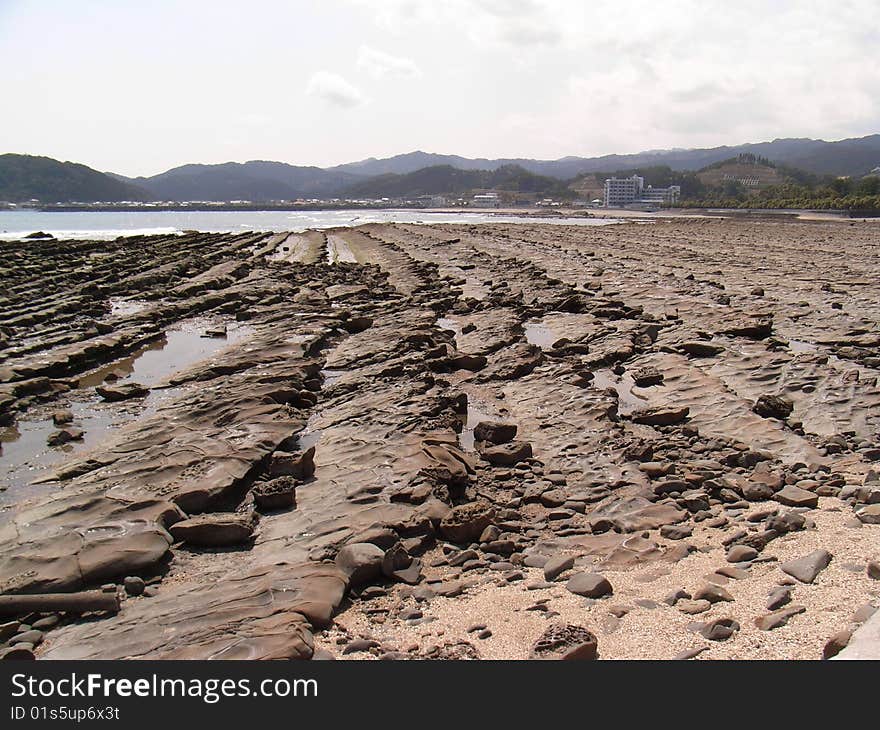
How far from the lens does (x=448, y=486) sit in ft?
24.9

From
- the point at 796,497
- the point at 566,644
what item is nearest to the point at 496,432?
the point at 796,497

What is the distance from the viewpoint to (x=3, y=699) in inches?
153

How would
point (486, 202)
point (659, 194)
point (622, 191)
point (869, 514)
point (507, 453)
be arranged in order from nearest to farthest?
point (869, 514), point (507, 453), point (622, 191), point (659, 194), point (486, 202)

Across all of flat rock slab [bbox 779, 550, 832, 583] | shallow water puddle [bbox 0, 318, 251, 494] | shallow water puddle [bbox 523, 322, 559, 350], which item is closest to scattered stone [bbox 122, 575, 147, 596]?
shallow water puddle [bbox 0, 318, 251, 494]

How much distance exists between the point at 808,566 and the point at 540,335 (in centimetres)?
1118

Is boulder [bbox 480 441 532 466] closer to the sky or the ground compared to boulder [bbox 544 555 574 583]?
closer to the sky

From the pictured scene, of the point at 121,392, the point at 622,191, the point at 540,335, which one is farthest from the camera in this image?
the point at 622,191

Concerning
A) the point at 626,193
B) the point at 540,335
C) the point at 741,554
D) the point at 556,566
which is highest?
the point at 626,193

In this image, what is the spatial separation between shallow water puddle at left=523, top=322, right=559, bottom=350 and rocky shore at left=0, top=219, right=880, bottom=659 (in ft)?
0.42

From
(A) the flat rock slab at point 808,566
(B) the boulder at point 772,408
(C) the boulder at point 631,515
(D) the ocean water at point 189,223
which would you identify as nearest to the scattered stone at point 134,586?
(C) the boulder at point 631,515

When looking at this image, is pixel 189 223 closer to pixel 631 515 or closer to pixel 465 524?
pixel 465 524

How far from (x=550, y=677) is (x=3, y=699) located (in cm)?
312

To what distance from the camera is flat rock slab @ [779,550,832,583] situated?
5.23 metres

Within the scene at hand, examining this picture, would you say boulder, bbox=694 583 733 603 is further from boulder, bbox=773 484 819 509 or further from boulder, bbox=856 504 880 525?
boulder, bbox=773 484 819 509
